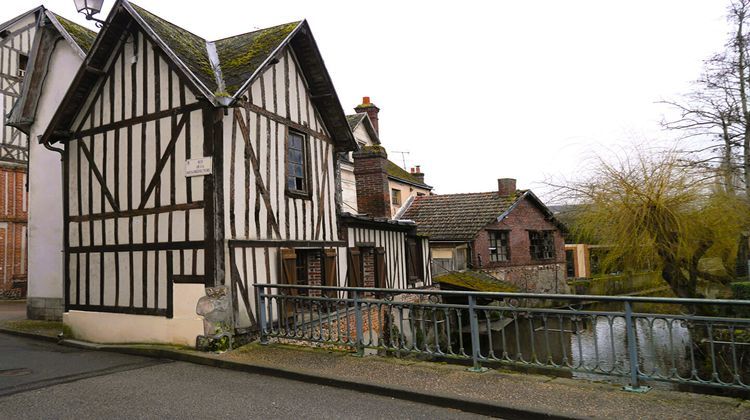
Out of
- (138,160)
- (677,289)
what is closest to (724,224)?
(677,289)

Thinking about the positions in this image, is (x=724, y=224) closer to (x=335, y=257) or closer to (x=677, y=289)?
(x=677, y=289)

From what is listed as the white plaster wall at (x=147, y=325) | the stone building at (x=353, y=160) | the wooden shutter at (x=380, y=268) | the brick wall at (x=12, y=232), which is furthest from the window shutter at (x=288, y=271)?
the brick wall at (x=12, y=232)

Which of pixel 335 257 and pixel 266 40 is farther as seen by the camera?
pixel 335 257

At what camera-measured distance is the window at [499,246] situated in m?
21.3

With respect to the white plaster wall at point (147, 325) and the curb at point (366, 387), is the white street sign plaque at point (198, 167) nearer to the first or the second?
the white plaster wall at point (147, 325)

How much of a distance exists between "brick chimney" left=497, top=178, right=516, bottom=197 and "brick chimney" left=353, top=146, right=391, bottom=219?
9.60 metres

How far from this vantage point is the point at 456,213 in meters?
21.7

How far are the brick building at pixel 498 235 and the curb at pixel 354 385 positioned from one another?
40.8ft

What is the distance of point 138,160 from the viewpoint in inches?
342

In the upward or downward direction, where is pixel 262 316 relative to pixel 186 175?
downward

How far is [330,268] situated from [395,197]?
12685 millimetres

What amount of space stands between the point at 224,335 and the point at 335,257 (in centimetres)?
337

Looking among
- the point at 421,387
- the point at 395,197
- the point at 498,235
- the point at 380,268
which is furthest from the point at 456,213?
the point at 421,387

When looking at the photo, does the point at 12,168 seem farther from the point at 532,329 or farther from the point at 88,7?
the point at 532,329
